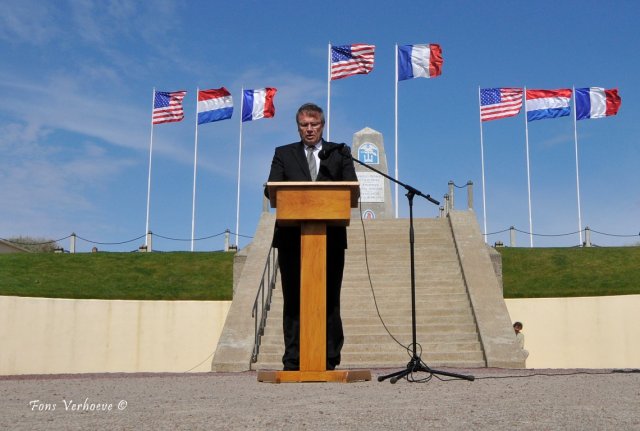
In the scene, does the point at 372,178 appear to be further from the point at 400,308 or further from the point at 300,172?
the point at 300,172

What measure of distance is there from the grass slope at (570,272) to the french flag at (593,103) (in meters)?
9.61

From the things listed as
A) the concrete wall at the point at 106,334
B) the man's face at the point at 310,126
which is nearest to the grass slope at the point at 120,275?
the concrete wall at the point at 106,334

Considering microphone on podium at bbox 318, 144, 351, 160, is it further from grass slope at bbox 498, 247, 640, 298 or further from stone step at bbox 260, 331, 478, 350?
grass slope at bbox 498, 247, 640, 298

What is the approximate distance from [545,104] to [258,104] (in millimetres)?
11559

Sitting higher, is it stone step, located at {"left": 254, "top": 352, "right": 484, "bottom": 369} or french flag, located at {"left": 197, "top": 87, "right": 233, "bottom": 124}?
french flag, located at {"left": 197, "top": 87, "right": 233, "bottom": 124}

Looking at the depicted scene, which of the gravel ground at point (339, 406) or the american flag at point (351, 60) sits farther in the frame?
the american flag at point (351, 60)

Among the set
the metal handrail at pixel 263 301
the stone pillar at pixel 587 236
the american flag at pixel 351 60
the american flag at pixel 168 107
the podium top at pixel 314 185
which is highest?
the american flag at pixel 351 60

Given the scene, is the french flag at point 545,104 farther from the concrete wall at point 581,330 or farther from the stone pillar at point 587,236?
the concrete wall at point 581,330

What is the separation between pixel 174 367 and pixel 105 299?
7.61 ft

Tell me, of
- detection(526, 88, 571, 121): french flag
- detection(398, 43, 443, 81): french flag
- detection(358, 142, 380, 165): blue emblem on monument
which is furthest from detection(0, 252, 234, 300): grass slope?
detection(526, 88, 571, 121): french flag

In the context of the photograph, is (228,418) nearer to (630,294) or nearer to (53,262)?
(630,294)

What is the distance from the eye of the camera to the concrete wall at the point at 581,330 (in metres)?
15.7

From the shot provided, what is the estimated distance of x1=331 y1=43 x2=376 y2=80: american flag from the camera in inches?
1062

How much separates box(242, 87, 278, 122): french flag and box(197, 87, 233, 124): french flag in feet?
2.06
